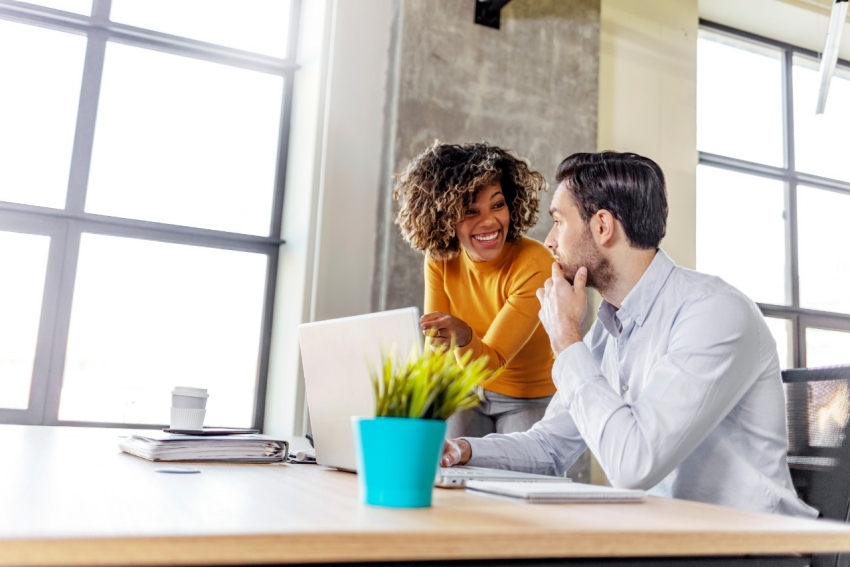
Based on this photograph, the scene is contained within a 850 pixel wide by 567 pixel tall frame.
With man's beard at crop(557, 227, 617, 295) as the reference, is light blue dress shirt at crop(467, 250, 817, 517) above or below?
below

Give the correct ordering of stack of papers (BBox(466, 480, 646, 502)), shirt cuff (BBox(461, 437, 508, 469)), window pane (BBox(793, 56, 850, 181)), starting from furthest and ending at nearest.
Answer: window pane (BBox(793, 56, 850, 181)) → shirt cuff (BBox(461, 437, 508, 469)) → stack of papers (BBox(466, 480, 646, 502))

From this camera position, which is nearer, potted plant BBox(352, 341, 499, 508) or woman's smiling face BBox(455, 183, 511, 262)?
potted plant BBox(352, 341, 499, 508)

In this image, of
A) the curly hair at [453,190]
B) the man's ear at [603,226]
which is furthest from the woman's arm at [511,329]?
the man's ear at [603,226]

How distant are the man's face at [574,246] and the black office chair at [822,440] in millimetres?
440

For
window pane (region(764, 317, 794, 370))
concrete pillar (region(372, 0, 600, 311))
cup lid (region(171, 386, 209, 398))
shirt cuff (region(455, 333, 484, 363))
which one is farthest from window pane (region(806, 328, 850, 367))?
cup lid (region(171, 386, 209, 398))

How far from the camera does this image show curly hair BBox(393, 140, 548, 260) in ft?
8.32

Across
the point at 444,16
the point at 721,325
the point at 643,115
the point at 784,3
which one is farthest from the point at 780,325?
the point at 721,325

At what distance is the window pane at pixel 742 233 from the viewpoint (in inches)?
200

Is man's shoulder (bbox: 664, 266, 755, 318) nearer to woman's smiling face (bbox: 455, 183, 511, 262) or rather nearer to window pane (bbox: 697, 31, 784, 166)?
woman's smiling face (bbox: 455, 183, 511, 262)

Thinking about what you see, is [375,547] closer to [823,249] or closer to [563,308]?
[563,308]

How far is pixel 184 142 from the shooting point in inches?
154

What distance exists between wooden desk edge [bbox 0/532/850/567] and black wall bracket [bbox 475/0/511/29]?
3.54 metres

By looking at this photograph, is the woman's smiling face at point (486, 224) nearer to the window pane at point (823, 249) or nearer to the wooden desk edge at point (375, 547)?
the wooden desk edge at point (375, 547)

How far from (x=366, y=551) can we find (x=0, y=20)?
3.79 meters
